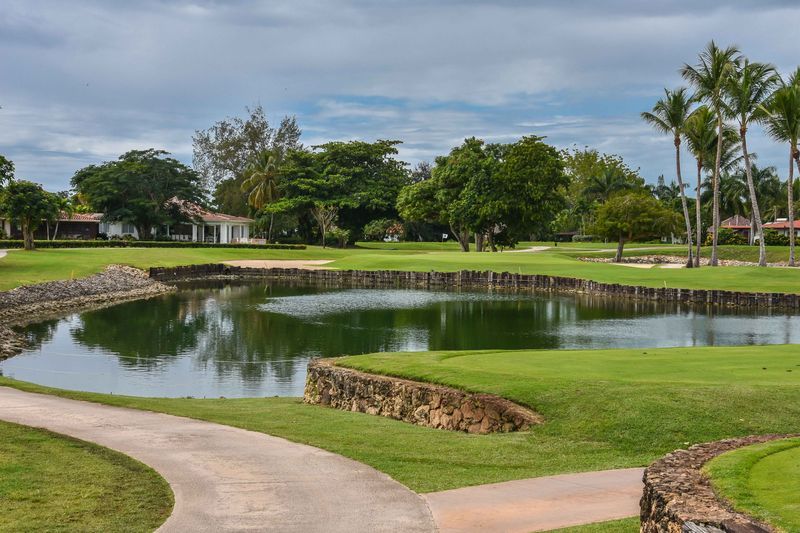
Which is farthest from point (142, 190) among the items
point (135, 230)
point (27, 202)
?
point (27, 202)

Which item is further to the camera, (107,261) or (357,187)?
(357,187)

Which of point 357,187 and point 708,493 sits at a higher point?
point 357,187

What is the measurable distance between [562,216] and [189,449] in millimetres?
127019

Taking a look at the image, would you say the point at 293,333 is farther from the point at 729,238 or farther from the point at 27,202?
the point at 729,238

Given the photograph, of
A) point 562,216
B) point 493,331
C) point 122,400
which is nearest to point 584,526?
point 122,400

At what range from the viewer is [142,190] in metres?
102

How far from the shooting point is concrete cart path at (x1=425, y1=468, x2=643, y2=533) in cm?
883

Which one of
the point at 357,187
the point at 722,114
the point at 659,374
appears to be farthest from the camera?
the point at 357,187

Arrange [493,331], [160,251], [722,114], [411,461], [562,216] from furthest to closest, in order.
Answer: [562,216] → [160,251] → [722,114] → [493,331] → [411,461]

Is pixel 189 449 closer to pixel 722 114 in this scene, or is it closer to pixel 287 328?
pixel 287 328

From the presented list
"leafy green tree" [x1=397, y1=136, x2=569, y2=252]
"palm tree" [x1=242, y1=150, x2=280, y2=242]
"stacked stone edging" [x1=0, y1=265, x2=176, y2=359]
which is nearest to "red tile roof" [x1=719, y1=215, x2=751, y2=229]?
"leafy green tree" [x1=397, y1=136, x2=569, y2=252]

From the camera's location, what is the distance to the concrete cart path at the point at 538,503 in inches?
348

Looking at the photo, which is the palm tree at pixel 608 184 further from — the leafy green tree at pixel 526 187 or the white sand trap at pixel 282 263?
the white sand trap at pixel 282 263

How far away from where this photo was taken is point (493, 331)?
124 ft
